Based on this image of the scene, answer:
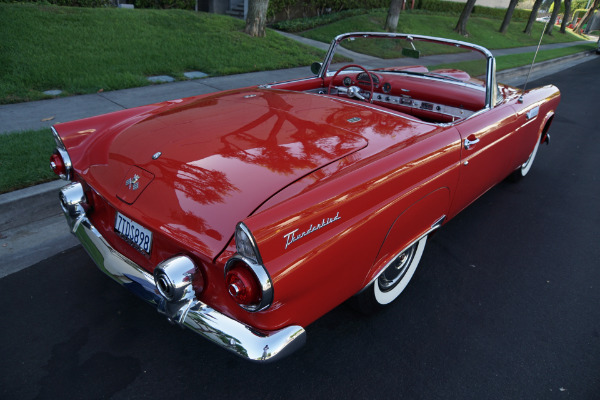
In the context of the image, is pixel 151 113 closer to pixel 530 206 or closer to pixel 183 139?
pixel 183 139

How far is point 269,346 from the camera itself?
5.20 ft

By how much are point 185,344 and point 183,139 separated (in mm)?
1117

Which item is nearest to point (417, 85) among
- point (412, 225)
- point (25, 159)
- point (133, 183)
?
point (412, 225)

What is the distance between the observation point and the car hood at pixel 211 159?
1.78 meters

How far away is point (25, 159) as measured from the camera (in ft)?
12.3

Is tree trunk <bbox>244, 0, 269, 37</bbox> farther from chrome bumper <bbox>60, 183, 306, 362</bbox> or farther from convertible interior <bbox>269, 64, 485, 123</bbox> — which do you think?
chrome bumper <bbox>60, 183, 306, 362</bbox>

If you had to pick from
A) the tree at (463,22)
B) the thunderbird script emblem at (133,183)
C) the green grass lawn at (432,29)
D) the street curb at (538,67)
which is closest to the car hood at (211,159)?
the thunderbird script emblem at (133,183)

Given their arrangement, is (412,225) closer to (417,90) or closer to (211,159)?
(211,159)

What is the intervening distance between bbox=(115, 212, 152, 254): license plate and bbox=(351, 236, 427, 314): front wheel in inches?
45.3

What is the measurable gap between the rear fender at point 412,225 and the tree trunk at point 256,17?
8511 mm

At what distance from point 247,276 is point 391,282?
52.1 inches

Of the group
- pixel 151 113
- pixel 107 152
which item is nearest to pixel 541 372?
pixel 107 152

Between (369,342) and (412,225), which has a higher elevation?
(412,225)

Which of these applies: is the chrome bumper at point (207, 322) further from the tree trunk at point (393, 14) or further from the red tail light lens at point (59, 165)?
the tree trunk at point (393, 14)
